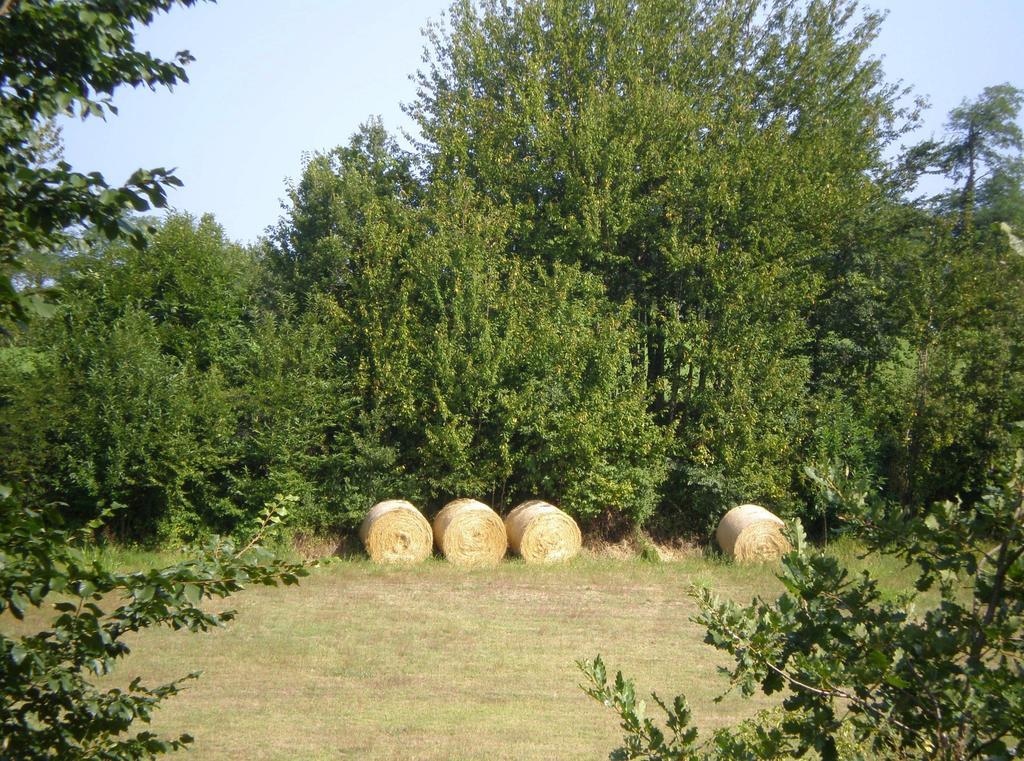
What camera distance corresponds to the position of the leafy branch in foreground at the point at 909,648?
258cm

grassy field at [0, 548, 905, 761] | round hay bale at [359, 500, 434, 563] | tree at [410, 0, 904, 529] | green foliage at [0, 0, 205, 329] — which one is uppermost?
tree at [410, 0, 904, 529]

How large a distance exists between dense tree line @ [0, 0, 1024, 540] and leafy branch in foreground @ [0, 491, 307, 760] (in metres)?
12.3

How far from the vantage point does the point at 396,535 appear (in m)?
15.4

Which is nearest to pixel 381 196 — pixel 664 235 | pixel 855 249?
pixel 664 235

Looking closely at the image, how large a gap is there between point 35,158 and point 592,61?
1874 cm

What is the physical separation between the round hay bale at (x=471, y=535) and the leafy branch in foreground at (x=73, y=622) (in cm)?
1228

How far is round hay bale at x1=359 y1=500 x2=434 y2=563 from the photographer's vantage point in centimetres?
1528

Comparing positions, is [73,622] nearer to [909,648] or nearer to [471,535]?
[909,648]

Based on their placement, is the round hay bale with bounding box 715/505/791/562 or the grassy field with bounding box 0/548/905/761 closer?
the grassy field with bounding box 0/548/905/761

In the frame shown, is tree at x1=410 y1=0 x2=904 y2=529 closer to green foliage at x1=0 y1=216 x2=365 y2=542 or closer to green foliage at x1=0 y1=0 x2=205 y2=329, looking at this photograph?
green foliage at x1=0 y1=216 x2=365 y2=542

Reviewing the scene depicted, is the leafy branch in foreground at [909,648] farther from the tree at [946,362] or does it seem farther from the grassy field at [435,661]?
the tree at [946,362]

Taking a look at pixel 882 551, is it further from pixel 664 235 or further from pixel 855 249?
pixel 855 249

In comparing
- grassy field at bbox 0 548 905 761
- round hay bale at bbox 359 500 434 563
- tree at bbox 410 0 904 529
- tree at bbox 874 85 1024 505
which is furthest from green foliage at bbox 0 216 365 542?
tree at bbox 874 85 1024 505

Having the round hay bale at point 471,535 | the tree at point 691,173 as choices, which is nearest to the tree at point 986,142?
the tree at point 691,173
